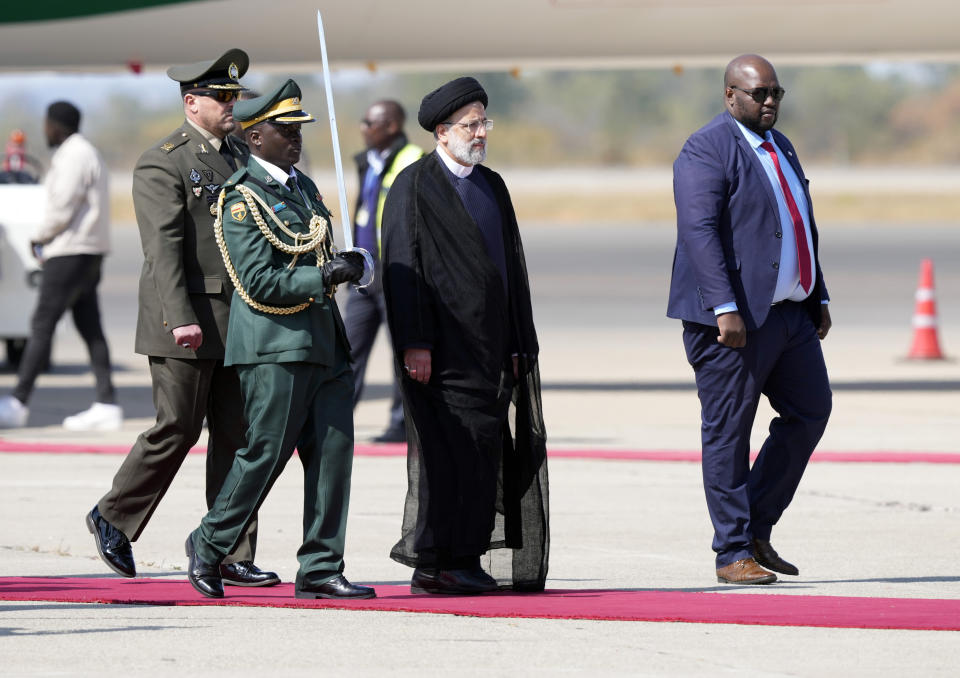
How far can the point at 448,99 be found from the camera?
20.2 feet

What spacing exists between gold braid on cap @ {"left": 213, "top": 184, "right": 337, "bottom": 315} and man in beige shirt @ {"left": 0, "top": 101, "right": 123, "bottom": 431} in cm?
579

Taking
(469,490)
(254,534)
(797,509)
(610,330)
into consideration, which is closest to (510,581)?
(469,490)

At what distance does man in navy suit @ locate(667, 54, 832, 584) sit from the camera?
6.43 meters

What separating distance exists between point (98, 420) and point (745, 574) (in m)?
6.22

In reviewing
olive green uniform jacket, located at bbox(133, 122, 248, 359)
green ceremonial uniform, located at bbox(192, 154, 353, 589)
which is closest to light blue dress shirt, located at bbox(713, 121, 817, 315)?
green ceremonial uniform, located at bbox(192, 154, 353, 589)

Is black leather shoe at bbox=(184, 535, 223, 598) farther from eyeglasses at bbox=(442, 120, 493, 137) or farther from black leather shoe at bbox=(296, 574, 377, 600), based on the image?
eyeglasses at bbox=(442, 120, 493, 137)

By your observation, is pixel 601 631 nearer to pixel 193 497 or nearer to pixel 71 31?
pixel 193 497

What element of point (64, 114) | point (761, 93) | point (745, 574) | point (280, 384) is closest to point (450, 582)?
point (280, 384)

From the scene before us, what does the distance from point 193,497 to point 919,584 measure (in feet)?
12.4

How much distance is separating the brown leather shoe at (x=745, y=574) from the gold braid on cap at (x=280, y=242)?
181 cm

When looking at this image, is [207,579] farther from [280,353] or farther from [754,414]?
[754,414]

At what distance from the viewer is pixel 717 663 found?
492 cm

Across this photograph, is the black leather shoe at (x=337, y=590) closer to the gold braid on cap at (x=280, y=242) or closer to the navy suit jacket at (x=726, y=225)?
the gold braid on cap at (x=280, y=242)

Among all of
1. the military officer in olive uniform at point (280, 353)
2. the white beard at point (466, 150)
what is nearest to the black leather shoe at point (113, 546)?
the military officer in olive uniform at point (280, 353)
